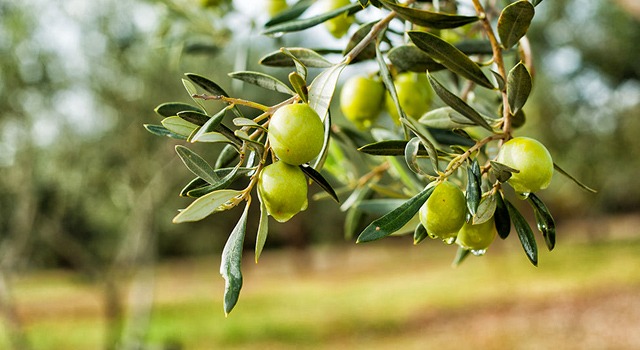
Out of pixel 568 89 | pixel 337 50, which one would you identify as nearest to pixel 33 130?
pixel 337 50

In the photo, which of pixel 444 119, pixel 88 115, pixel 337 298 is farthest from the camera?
pixel 337 298

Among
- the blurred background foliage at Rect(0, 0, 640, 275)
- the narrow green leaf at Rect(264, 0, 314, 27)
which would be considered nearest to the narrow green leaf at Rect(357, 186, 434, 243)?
the narrow green leaf at Rect(264, 0, 314, 27)

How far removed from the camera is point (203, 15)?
6.13 ft

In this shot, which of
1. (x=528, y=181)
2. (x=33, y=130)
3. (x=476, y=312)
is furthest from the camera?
(x=476, y=312)

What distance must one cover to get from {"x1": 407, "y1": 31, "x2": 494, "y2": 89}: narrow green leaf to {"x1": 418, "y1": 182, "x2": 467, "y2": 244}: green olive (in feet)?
0.42

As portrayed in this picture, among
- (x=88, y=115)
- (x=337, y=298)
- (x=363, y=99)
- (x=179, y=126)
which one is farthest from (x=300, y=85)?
(x=337, y=298)

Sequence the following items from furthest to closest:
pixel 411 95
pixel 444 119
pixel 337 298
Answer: pixel 337 298 < pixel 411 95 < pixel 444 119

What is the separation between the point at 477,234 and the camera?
2.24ft

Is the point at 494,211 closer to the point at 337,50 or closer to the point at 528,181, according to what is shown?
the point at 528,181

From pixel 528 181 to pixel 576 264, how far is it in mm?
21895

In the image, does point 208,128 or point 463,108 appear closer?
point 208,128

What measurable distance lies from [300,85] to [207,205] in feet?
0.46

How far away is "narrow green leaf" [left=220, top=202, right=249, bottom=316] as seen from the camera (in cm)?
53

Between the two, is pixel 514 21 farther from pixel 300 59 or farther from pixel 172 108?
pixel 172 108
